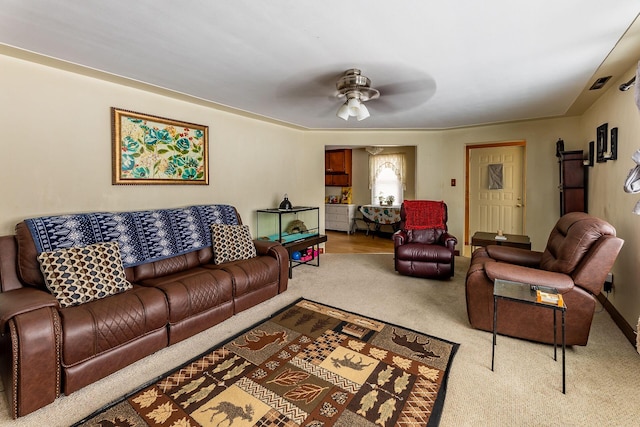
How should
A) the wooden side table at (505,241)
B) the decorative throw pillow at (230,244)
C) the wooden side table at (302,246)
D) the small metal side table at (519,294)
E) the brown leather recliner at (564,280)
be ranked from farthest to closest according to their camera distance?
1. the wooden side table at (302,246)
2. the wooden side table at (505,241)
3. the decorative throw pillow at (230,244)
4. the brown leather recliner at (564,280)
5. the small metal side table at (519,294)

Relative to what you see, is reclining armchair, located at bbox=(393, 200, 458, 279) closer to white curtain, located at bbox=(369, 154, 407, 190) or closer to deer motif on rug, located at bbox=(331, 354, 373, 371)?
deer motif on rug, located at bbox=(331, 354, 373, 371)

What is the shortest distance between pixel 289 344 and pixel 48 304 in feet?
5.13

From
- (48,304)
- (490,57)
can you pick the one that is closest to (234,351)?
(48,304)

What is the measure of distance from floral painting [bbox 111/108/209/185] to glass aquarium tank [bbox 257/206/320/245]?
1.14m

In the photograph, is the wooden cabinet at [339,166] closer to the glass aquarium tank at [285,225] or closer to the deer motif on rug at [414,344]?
the glass aquarium tank at [285,225]

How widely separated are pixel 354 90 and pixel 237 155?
82.4 inches

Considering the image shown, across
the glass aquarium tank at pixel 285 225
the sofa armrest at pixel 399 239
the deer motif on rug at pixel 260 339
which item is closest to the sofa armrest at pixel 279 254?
the glass aquarium tank at pixel 285 225

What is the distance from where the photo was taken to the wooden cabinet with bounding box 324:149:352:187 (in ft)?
25.1

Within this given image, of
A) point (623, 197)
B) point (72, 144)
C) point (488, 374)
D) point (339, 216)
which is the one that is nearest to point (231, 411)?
point (488, 374)

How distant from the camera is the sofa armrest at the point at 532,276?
214 centimetres

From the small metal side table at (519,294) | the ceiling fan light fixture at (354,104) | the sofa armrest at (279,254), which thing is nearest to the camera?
the small metal side table at (519,294)

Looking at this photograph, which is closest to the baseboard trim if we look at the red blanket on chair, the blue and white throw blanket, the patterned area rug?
the patterned area rug

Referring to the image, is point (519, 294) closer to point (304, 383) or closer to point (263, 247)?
point (304, 383)

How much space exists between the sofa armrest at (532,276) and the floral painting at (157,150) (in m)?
3.27
